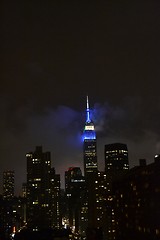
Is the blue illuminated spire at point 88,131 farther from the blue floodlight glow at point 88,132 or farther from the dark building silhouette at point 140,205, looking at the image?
the dark building silhouette at point 140,205

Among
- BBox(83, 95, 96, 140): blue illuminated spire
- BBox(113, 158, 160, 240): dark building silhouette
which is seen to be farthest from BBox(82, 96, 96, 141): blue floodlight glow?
BBox(113, 158, 160, 240): dark building silhouette

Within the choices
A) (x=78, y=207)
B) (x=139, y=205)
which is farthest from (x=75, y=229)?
(x=139, y=205)

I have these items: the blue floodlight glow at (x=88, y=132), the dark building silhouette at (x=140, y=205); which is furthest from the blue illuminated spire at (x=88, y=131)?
the dark building silhouette at (x=140, y=205)

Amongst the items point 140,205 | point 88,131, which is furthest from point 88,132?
point 140,205

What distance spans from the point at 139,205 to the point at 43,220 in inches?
1274

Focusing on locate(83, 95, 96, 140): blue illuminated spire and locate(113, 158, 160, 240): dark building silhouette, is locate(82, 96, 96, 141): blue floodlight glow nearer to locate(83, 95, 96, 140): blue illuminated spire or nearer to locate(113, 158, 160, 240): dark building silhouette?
locate(83, 95, 96, 140): blue illuminated spire

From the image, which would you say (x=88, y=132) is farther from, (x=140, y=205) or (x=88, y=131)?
(x=140, y=205)

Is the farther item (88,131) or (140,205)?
(88,131)

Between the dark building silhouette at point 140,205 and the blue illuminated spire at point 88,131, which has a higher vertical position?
the blue illuminated spire at point 88,131

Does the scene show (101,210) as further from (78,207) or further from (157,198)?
(157,198)

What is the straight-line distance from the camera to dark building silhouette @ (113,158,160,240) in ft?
101

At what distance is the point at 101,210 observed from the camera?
5547 centimetres

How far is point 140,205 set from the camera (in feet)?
111

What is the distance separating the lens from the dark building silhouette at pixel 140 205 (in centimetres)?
3081
